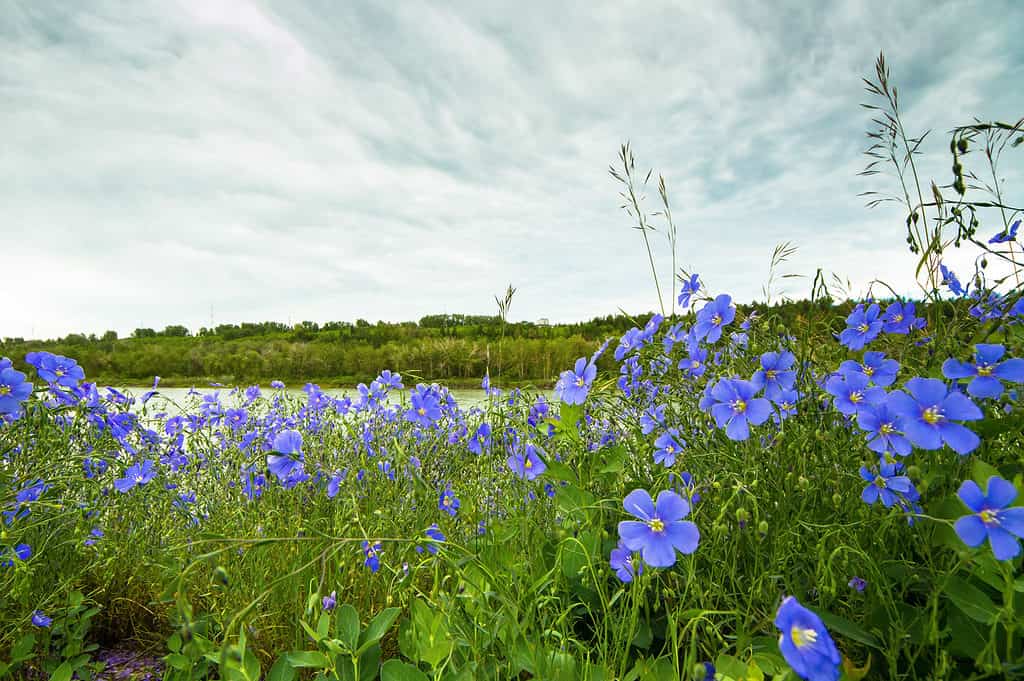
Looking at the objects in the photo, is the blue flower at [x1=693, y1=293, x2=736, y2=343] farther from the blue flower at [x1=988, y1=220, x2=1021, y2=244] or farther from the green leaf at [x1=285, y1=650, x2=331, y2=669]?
the green leaf at [x1=285, y1=650, x2=331, y2=669]

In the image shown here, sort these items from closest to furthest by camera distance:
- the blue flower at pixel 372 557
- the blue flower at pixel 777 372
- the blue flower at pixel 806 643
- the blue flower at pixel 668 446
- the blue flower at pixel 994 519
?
1. the blue flower at pixel 806 643
2. the blue flower at pixel 994 519
3. the blue flower at pixel 777 372
4. the blue flower at pixel 668 446
5. the blue flower at pixel 372 557

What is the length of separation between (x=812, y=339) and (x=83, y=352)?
78.0 feet

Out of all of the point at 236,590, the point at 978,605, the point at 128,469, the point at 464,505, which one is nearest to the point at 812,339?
the point at 978,605

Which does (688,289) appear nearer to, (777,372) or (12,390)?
(777,372)

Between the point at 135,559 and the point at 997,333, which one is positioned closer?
the point at 997,333

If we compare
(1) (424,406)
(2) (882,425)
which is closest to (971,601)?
(2) (882,425)

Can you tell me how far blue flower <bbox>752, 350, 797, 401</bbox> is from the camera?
1.33 m

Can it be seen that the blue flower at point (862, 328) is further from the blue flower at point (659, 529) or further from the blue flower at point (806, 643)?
the blue flower at point (806, 643)

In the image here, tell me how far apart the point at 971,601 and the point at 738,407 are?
1.73 feet

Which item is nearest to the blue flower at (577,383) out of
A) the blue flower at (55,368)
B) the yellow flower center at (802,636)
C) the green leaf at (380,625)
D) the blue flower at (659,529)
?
the blue flower at (659,529)

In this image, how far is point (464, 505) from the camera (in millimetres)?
1714

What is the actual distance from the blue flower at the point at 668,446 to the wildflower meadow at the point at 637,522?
12 millimetres

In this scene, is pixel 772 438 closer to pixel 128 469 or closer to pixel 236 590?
pixel 236 590

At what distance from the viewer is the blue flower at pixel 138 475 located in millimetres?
2211
